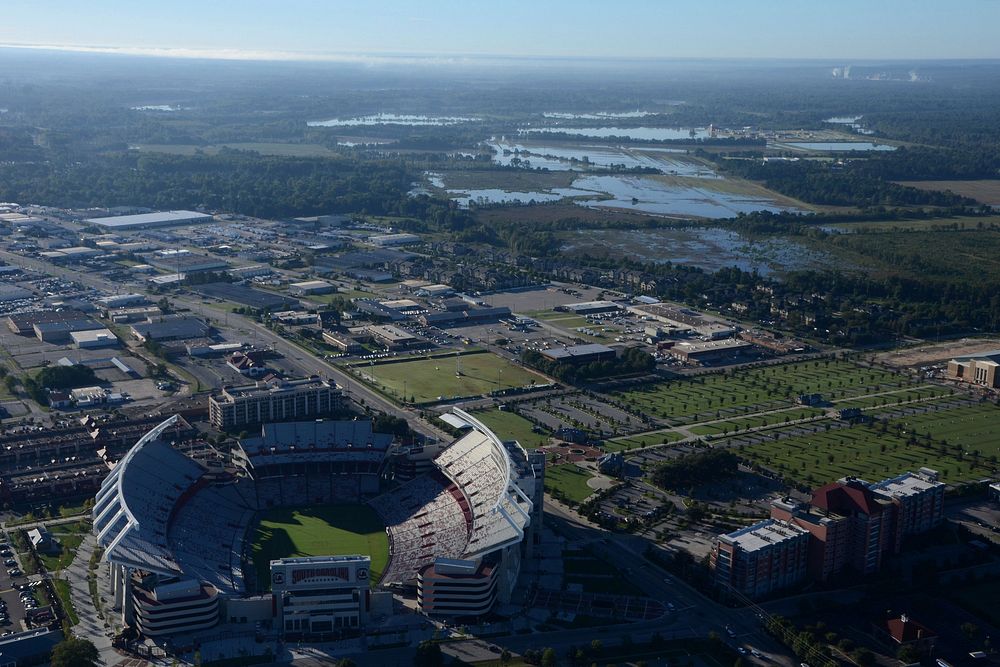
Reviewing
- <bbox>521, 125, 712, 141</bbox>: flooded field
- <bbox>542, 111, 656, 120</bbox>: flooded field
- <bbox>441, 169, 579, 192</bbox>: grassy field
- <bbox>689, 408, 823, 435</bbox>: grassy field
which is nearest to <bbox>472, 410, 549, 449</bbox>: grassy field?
<bbox>689, 408, 823, 435</bbox>: grassy field

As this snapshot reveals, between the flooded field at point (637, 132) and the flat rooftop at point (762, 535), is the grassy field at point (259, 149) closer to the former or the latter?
the flooded field at point (637, 132)

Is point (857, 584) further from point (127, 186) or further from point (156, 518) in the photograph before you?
point (127, 186)

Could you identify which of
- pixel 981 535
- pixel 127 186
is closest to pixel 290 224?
pixel 127 186

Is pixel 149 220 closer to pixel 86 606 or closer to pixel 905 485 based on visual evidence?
pixel 86 606

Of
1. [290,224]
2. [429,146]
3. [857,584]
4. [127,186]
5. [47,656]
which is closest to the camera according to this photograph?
[47,656]

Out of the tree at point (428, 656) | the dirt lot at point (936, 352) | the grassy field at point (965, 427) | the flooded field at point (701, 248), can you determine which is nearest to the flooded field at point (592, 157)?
the flooded field at point (701, 248)

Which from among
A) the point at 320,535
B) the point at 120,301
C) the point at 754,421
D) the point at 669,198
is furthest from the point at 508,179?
the point at 320,535
